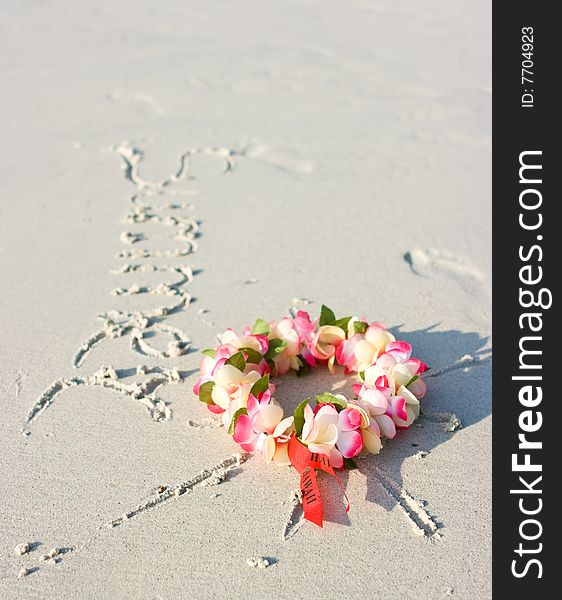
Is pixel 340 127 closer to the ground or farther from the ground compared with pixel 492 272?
farther from the ground

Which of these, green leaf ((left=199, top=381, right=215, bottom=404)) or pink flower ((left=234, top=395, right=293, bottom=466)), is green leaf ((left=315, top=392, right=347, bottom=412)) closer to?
pink flower ((left=234, top=395, right=293, bottom=466))

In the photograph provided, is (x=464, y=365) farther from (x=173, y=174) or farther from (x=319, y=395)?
(x=173, y=174)

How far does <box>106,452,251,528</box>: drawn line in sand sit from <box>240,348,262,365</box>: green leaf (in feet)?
0.81

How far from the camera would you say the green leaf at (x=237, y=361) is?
6.25 ft

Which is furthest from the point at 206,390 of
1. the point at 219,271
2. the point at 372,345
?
the point at 219,271

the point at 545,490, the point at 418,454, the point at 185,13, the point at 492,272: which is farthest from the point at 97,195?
the point at 185,13

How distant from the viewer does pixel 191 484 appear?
1.77 m

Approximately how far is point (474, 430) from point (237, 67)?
2765 millimetres

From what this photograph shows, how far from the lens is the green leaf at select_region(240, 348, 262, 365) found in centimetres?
197

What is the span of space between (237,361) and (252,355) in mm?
76

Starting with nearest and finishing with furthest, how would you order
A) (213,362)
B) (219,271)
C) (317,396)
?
(317,396) < (213,362) < (219,271)

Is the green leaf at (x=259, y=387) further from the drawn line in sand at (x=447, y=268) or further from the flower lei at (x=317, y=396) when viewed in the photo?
the drawn line in sand at (x=447, y=268)

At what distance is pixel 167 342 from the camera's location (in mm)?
2244

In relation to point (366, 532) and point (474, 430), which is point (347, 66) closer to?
point (474, 430)
